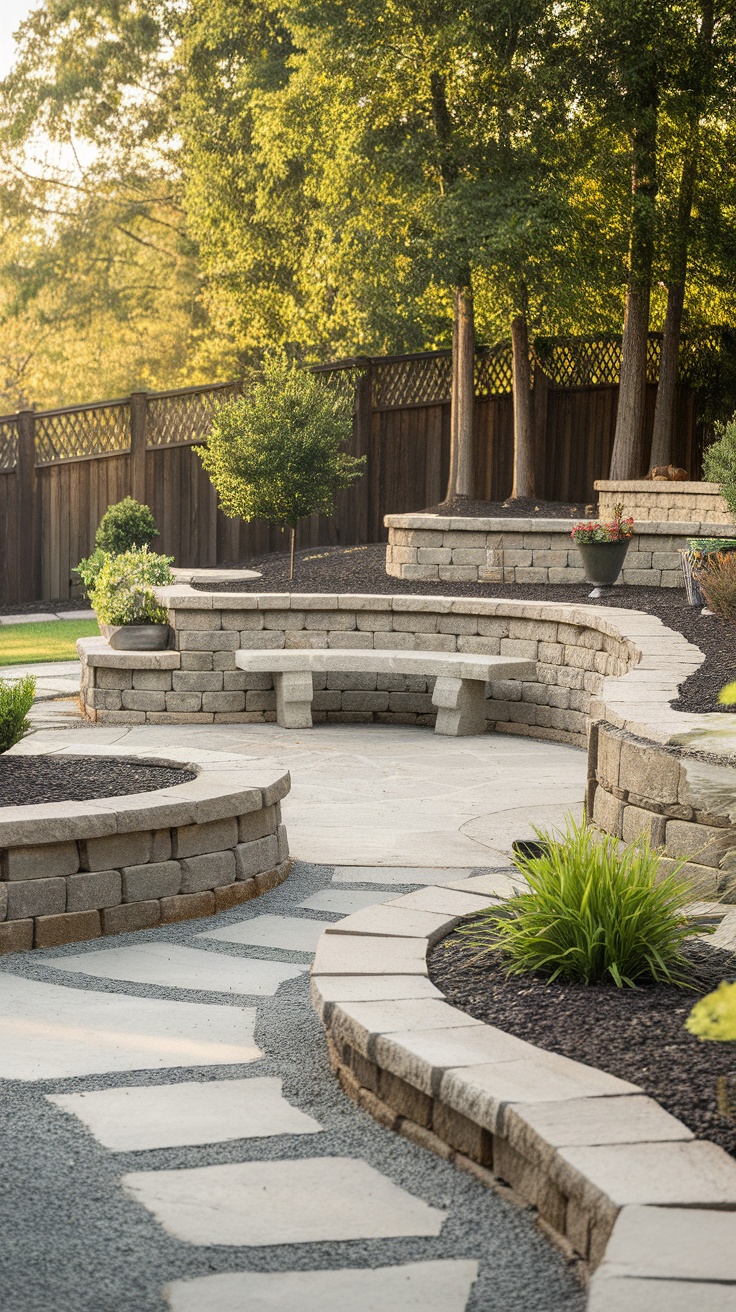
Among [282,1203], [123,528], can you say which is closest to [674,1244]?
[282,1203]

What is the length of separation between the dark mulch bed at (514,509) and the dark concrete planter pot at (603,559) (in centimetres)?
234

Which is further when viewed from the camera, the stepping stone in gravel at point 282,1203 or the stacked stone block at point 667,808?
the stacked stone block at point 667,808

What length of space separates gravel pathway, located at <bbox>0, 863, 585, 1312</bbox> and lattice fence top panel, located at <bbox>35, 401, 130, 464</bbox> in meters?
12.4

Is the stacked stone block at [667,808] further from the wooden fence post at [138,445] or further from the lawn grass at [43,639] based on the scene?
the wooden fence post at [138,445]

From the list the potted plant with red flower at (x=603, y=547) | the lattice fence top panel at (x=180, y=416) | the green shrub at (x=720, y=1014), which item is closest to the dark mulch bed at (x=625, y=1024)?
the green shrub at (x=720, y=1014)

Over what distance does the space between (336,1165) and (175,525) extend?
1361 cm

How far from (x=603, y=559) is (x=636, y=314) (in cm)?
548

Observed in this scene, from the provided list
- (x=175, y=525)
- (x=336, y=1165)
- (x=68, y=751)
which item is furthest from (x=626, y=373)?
(x=336, y=1165)

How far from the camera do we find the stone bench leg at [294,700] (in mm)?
9453

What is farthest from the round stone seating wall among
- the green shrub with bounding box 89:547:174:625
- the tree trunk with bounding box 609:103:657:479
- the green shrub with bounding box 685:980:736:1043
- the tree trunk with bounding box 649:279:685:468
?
the tree trunk with bounding box 649:279:685:468

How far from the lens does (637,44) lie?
1391 cm

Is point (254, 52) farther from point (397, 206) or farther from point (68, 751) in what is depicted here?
point (68, 751)

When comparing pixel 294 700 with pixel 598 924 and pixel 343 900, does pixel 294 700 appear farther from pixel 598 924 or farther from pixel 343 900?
pixel 598 924

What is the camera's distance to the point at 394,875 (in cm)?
567
